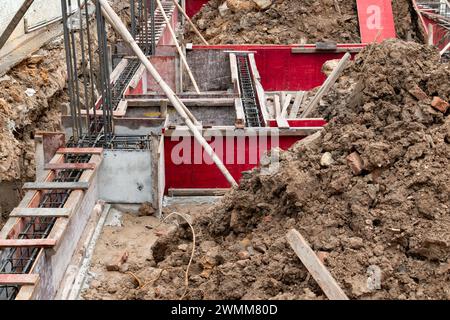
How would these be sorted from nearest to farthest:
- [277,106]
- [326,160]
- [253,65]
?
[326,160]
[277,106]
[253,65]

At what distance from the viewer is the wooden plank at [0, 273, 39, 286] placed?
5215 mm

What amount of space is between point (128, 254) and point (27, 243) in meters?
1.51

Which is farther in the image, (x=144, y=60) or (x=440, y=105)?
(x=144, y=60)

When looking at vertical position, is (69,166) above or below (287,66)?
below

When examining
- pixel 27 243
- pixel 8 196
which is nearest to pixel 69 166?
pixel 27 243

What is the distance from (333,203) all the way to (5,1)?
27.3 ft

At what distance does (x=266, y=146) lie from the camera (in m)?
8.90

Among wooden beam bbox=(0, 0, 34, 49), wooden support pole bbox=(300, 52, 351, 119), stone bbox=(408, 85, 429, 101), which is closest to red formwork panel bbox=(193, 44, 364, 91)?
wooden support pole bbox=(300, 52, 351, 119)

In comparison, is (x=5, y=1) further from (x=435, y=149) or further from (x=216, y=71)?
(x=435, y=149)

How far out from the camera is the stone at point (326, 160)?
6000 millimetres

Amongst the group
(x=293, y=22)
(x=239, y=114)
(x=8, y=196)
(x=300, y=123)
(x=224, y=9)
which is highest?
(x=224, y=9)

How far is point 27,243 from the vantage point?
573cm

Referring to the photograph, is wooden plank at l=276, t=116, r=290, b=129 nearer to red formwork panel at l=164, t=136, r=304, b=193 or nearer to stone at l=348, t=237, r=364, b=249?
red formwork panel at l=164, t=136, r=304, b=193

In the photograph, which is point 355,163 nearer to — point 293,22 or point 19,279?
point 19,279
